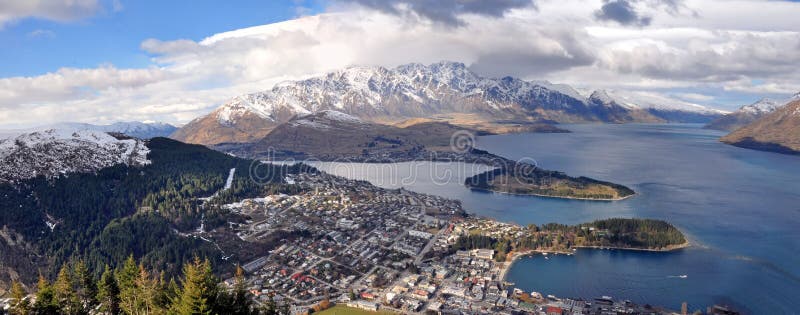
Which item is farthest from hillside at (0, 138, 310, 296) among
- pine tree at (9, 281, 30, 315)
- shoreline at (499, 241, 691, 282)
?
pine tree at (9, 281, 30, 315)

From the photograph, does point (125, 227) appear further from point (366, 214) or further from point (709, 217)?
point (709, 217)

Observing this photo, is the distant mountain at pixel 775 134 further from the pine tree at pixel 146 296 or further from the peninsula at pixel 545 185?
the pine tree at pixel 146 296

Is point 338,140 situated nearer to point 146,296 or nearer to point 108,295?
point 108,295

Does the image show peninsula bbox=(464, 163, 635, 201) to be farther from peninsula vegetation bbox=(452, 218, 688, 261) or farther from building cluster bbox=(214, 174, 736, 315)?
peninsula vegetation bbox=(452, 218, 688, 261)

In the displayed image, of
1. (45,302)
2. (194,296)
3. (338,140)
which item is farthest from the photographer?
(338,140)

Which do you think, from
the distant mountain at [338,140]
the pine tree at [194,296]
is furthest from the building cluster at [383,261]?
the distant mountain at [338,140]

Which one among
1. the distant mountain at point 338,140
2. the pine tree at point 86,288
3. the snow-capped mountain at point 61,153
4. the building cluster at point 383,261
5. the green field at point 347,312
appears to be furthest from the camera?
the distant mountain at point 338,140

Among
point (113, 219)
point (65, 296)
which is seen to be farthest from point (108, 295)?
point (113, 219)
